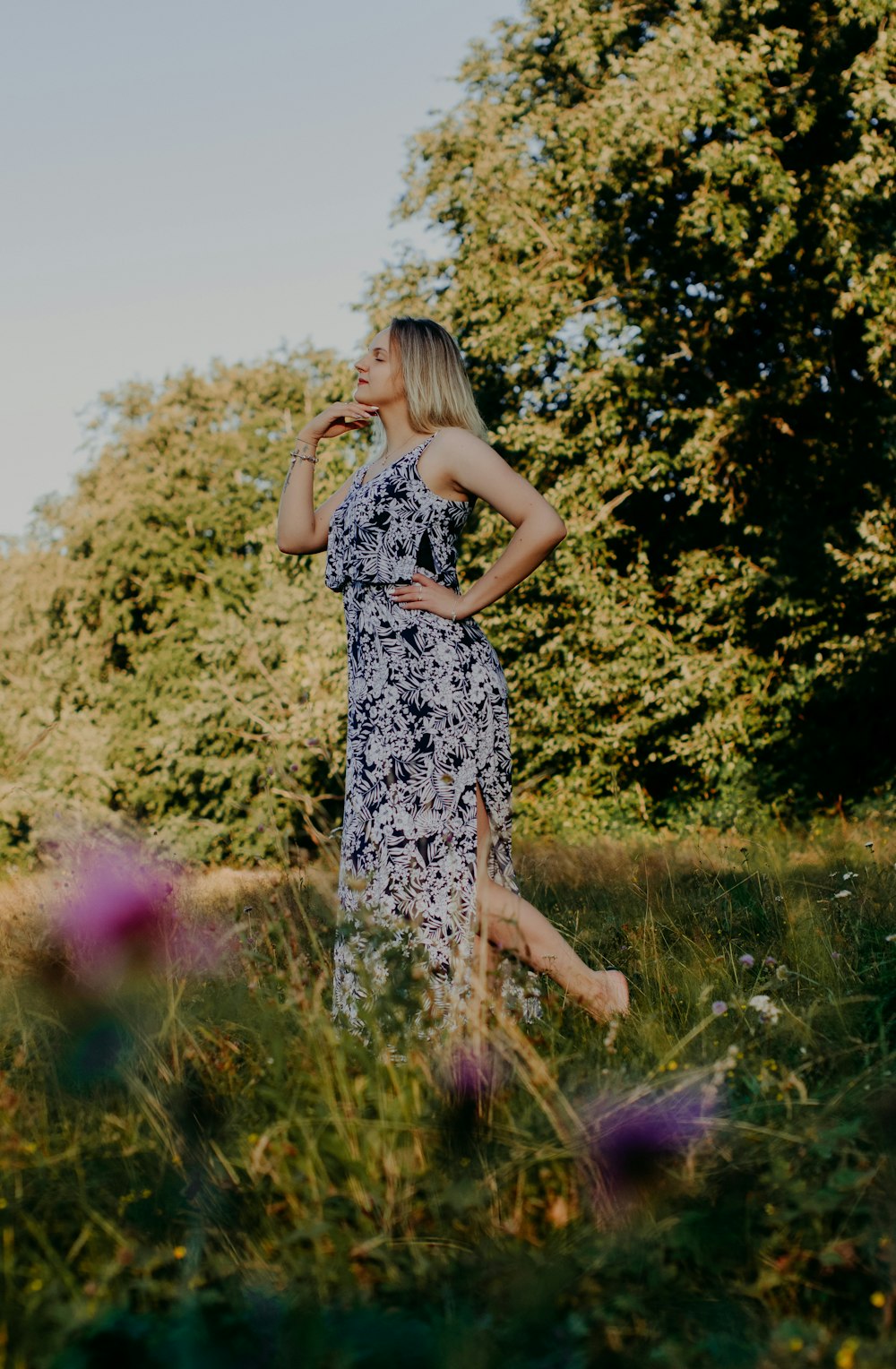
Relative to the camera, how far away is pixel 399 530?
11.0 ft

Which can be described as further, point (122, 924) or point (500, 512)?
point (122, 924)

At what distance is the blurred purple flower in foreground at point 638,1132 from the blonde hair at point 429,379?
1.93m

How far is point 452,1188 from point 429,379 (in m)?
2.24

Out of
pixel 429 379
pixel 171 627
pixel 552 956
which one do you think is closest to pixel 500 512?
pixel 429 379

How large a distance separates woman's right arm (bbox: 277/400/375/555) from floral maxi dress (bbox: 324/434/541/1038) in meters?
0.32

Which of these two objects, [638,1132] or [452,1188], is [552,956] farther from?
[452,1188]

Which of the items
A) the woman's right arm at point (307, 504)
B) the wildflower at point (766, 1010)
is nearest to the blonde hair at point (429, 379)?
the woman's right arm at point (307, 504)

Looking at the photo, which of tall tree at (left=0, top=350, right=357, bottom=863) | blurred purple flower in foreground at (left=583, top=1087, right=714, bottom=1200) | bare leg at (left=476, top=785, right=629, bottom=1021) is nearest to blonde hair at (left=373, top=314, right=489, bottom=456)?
bare leg at (left=476, top=785, right=629, bottom=1021)

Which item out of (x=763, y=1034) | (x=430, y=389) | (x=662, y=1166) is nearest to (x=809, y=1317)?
(x=662, y=1166)

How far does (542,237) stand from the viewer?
39.2 ft

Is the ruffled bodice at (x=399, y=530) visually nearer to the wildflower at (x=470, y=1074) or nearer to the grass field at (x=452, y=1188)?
the grass field at (x=452, y=1188)

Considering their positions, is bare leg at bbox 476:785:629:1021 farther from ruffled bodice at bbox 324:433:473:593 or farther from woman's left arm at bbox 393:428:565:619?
ruffled bodice at bbox 324:433:473:593

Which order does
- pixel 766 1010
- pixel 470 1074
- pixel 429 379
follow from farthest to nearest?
pixel 429 379, pixel 766 1010, pixel 470 1074

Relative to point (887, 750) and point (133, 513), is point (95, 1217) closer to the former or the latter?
point (887, 750)
